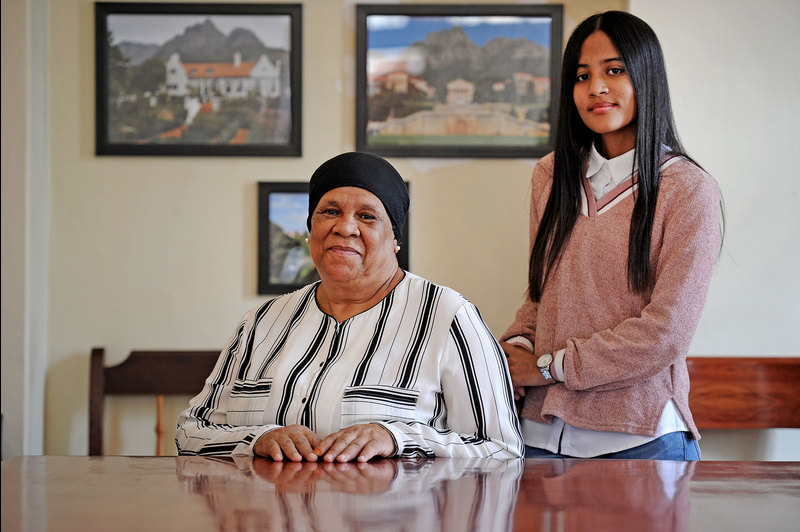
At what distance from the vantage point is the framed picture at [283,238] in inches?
121

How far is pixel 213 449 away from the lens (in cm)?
175

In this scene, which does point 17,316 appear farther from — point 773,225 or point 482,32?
point 773,225

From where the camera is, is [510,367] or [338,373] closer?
[338,373]

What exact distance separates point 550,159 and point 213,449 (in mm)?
1079

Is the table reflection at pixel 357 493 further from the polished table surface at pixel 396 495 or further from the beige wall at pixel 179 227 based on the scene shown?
the beige wall at pixel 179 227

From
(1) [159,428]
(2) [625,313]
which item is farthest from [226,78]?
(2) [625,313]

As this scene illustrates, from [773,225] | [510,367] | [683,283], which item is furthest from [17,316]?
[773,225]

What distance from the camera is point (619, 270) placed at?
1.88m

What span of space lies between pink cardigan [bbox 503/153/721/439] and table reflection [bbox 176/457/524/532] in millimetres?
410

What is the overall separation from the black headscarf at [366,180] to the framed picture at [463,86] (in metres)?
1.12

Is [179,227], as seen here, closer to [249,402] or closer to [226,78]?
[226,78]

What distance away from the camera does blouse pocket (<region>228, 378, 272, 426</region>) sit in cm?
181

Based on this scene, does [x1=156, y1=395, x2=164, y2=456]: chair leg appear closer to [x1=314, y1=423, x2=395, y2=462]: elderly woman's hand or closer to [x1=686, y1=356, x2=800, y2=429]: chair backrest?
[x1=314, y1=423, x2=395, y2=462]: elderly woman's hand

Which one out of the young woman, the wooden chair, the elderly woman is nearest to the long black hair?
the young woman
